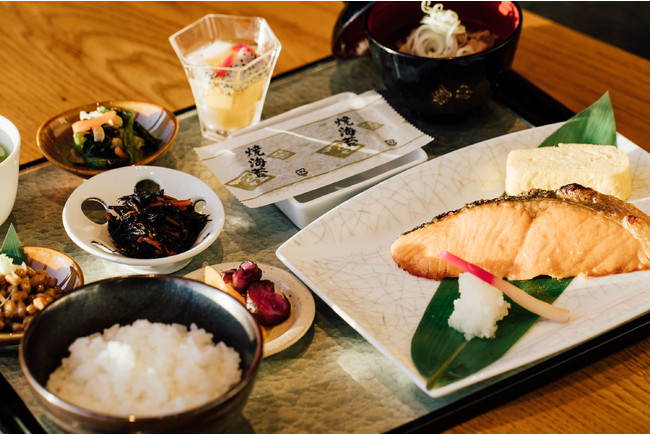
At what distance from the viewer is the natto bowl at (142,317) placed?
46.6 inches

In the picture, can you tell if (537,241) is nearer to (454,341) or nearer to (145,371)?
(454,341)

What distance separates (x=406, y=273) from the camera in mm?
1775

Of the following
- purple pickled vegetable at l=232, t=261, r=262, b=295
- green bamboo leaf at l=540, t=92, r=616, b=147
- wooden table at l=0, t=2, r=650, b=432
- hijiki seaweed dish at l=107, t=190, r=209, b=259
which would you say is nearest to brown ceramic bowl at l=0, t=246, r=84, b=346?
hijiki seaweed dish at l=107, t=190, r=209, b=259

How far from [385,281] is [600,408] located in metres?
0.58

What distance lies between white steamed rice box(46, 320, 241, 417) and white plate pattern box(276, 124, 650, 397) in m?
0.38

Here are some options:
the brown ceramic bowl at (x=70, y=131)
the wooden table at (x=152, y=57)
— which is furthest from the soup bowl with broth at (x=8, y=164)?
the wooden table at (x=152, y=57)

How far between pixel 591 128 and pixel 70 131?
1.68 metres

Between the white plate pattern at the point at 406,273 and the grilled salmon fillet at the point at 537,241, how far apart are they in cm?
4

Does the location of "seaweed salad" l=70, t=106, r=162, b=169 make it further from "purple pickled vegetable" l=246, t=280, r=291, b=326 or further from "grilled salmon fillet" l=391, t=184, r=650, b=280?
"grilled salmon fillet" l=391, t=184, r=650, b=280

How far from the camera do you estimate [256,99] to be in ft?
7.72

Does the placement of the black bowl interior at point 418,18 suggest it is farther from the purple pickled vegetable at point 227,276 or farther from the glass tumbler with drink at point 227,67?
the purple pickled vegetable at point 227,276

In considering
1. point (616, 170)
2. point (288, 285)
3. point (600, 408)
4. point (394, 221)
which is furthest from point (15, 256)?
point (616, 170)

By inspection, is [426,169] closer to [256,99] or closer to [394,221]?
[394,221]

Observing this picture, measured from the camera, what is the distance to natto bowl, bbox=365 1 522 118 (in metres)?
2.19
